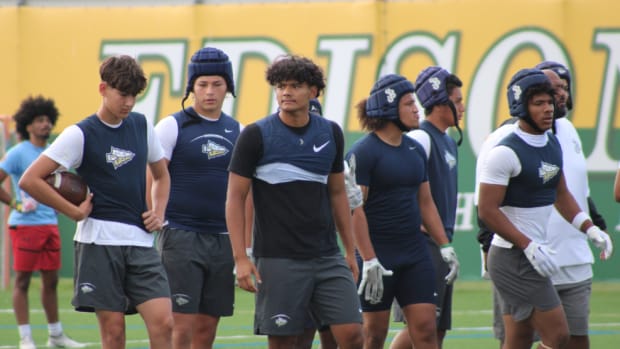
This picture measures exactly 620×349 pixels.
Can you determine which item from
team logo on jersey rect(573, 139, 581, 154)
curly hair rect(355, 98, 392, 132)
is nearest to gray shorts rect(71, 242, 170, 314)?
curly hair rect(355, 98, 392, 132)

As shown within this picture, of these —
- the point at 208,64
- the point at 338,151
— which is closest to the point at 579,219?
the point at 338,151

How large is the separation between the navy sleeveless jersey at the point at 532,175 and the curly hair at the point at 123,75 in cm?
236

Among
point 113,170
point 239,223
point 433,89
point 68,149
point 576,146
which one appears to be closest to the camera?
point 239,223

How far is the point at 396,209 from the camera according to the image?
834cm

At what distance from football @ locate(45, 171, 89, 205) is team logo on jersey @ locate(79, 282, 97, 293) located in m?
0.50

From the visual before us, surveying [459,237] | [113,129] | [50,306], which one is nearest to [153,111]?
[459,237]

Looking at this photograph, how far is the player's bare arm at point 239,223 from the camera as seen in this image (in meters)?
7.16

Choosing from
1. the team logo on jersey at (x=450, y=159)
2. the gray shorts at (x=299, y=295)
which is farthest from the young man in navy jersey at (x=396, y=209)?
the gray shorts at (x=299, y=295)

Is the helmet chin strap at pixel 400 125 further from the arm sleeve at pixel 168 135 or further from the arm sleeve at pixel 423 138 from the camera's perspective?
the arm sleeve at pixel 168 135

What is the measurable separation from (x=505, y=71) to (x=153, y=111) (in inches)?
195

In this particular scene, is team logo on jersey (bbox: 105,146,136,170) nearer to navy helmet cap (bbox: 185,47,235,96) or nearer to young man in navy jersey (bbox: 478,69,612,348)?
navy helmet cap (bbox: 185,47,235,96)

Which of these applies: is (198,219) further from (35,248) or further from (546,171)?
(35,248)

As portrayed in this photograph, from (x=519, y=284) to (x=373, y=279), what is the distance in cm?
95

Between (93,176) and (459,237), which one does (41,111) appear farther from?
(459,237)
